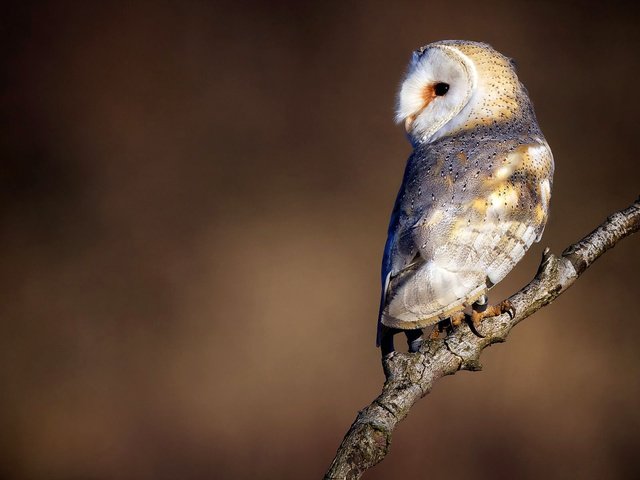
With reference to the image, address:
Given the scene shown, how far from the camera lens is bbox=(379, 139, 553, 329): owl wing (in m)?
1.16

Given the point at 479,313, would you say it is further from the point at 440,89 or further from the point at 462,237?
the point at 440,89

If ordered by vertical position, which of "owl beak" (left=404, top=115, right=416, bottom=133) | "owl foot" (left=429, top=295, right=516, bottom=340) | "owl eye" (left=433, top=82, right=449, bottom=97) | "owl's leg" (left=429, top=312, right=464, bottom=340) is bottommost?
"owl's leg" (left=429, top=312, right=464, bottom=340)

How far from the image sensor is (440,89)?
151 centimetres

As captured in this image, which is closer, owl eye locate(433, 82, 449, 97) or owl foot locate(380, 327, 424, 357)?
owl foot locate(380, 327, 424, 357)

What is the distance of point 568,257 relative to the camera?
1.24 metres

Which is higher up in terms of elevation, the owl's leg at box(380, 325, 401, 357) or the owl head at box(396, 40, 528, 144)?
the owl head at box(396, 40, 528, 144)

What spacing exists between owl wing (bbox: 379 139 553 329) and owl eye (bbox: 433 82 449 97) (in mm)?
211

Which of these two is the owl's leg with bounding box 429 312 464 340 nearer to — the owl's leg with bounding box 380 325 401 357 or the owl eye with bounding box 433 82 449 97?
the owl's leg with bounding box 380 325 401 357

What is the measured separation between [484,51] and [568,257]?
1.59ft

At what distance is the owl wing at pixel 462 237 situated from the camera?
3.81 feet

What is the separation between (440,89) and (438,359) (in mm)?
661

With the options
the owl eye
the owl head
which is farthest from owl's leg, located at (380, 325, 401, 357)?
the owl eye

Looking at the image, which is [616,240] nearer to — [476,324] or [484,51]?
[476,324]

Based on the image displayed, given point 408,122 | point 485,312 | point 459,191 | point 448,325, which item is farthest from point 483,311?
point 408,122
